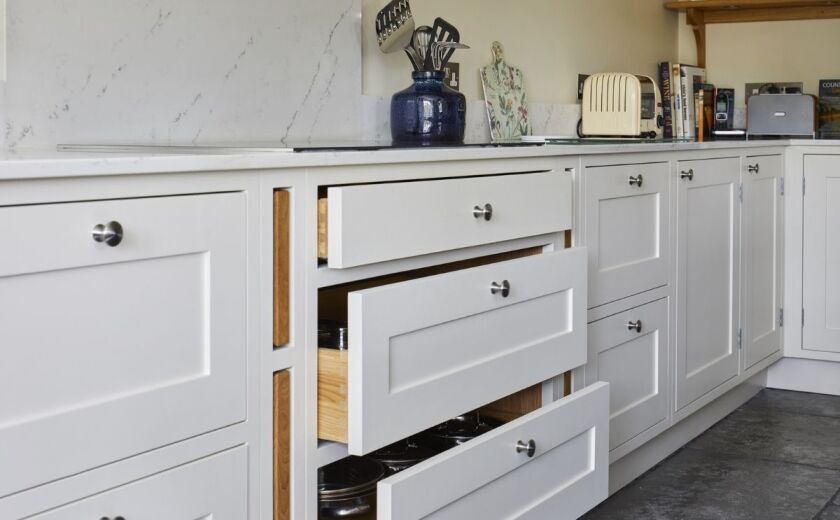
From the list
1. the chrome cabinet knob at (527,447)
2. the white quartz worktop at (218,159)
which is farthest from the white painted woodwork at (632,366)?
the chrome cabinet knob at (527,447)

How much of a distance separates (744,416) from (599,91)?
1.10m

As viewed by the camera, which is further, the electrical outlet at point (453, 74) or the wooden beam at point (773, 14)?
the wooden beam at point (773, 14)

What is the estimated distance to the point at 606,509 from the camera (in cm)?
241

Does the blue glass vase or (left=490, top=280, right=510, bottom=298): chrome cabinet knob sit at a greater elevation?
the blue glass vase

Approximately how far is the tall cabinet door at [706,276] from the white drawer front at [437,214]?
752mm

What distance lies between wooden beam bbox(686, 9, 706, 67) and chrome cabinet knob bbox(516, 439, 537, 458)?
9.10ft

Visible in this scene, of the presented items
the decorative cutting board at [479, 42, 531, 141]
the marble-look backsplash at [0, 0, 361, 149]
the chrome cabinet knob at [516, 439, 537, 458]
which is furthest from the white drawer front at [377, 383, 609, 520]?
the decorative cutting board at [479, 42, 531, 141]

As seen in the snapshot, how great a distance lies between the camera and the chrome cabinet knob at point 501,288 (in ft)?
5.54

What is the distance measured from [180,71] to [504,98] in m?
1.17

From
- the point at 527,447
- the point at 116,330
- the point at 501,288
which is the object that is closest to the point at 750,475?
the point at 527,447

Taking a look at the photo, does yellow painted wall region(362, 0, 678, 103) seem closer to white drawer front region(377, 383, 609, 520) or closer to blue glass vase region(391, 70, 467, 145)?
blue glass vase region(391, 70, 467, 145)

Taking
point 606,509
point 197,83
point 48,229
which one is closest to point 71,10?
point 197,83

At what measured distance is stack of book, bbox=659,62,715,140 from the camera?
3.79 m

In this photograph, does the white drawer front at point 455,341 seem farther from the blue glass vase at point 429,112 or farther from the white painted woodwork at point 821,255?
Result: the white painted woodwork at point 821,255
